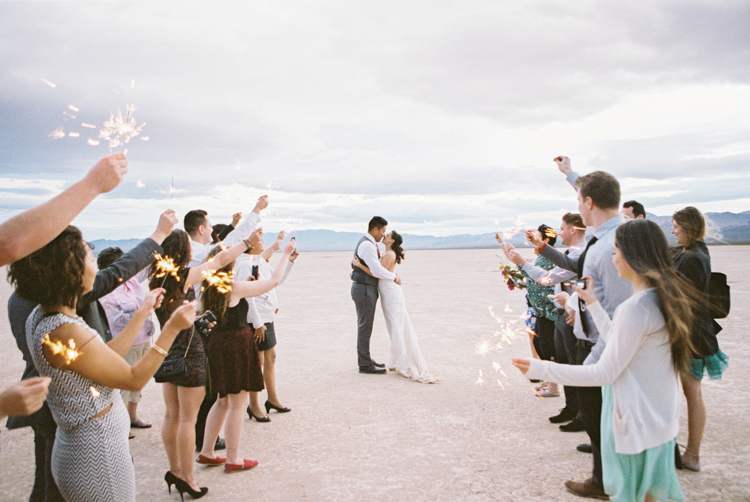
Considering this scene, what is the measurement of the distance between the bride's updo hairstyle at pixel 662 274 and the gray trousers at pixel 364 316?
219 inches

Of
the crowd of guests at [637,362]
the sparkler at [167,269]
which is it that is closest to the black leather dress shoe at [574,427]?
the crowd of guests at [637,362]

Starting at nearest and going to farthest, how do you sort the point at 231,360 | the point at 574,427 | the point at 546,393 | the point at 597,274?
the point at 597,274 < the point at 231,360 < the point at 574,427 < the point at 546,393

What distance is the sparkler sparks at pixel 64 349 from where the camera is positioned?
226 cm

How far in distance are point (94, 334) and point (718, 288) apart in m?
5.67

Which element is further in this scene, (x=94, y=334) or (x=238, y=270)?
(x=238, y=270)

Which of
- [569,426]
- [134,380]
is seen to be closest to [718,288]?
[569,426]

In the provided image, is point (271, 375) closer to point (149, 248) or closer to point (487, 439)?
point (487, 439)

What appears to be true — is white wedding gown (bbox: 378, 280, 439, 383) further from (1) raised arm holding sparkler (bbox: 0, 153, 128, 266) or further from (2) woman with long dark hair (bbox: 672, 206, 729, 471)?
(1) raised arm holding sparkler (bbox: 0, 153, 128, 266)

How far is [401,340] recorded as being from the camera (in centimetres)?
788

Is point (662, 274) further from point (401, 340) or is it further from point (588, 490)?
point (401, 340)

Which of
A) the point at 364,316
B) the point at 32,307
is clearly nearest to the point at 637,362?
the point at 32,307

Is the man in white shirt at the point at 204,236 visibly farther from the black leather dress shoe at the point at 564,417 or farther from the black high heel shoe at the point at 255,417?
the black leather dress shoe at the point at 564,417

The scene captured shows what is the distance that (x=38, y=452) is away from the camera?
10.8 ft

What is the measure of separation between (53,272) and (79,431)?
35.3 inches
